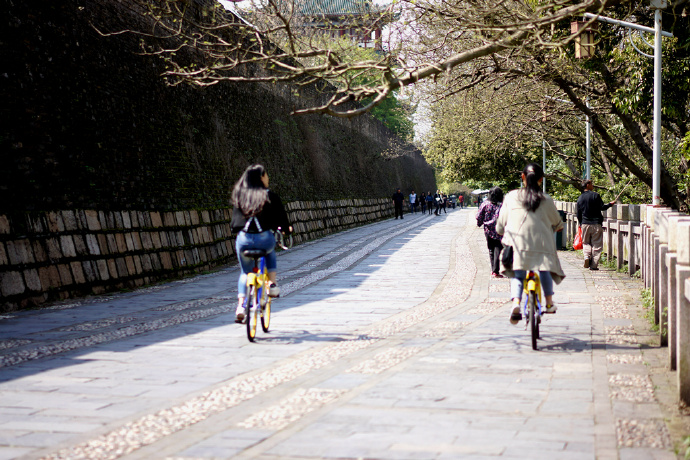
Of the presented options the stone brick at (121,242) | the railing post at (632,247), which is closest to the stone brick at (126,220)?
the stone brick at (121,242)

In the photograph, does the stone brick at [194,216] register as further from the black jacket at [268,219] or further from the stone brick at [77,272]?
the black jacket at [268,219]

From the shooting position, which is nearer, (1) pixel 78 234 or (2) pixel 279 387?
(2) pixel 279 387

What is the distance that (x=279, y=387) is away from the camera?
5543 mm

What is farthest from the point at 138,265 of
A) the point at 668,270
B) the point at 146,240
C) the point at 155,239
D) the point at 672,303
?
the point at 672,303

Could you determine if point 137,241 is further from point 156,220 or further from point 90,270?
point 90,270

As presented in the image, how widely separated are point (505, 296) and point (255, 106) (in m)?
14.2

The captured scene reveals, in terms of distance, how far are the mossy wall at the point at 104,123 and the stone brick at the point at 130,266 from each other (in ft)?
2.96

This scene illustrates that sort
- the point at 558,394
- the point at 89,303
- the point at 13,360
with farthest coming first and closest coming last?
1. the point at 89,303
2. the point at 13,360
3. the point at 558,394

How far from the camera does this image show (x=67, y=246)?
11.5 metres

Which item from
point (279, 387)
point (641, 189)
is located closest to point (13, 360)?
point (279, 387)

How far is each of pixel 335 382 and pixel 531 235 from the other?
2627 millimetres

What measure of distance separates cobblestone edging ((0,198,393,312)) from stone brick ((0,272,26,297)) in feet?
0.04

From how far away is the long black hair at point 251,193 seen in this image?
7583 mm

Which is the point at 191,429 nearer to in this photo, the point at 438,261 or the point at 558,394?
the point at 558,394
